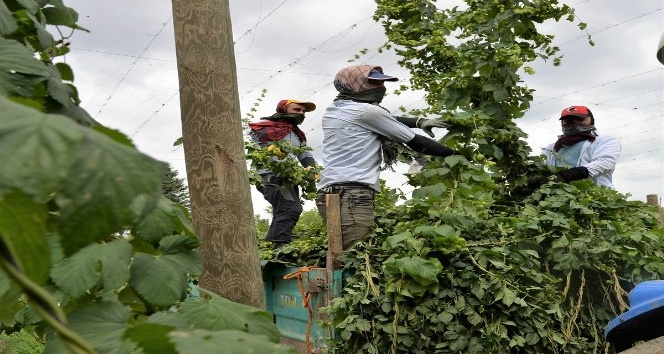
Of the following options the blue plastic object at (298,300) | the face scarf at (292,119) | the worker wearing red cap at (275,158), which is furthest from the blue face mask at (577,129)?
the blue plastic object at (298,300)

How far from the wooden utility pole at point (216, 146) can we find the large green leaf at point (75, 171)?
1.92 meters

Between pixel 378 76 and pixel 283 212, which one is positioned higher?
pixel 378 76

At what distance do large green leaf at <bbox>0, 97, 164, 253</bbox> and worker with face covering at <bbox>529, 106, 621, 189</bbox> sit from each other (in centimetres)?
533

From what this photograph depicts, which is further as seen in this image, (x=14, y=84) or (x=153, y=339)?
(x=14, y=84)

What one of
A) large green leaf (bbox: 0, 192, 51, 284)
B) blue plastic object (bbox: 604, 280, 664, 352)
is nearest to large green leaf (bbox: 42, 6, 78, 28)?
large green leaf (bbox: 0, 192, 51, 284)

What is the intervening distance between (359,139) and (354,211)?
512mm

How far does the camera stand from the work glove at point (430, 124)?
206 inches

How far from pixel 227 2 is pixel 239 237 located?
2.47 feet

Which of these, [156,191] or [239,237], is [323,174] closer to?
[239,237]

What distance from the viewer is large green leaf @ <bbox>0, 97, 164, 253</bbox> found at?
0.45 metres

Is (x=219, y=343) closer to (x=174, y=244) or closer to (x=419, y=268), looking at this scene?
(x=174, y=244)

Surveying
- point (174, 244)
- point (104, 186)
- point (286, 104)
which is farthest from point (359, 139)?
point (104, 186)

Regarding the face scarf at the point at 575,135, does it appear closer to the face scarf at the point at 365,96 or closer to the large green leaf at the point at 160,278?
the face scarf at the point at 365,96

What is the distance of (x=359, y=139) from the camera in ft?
16.4
